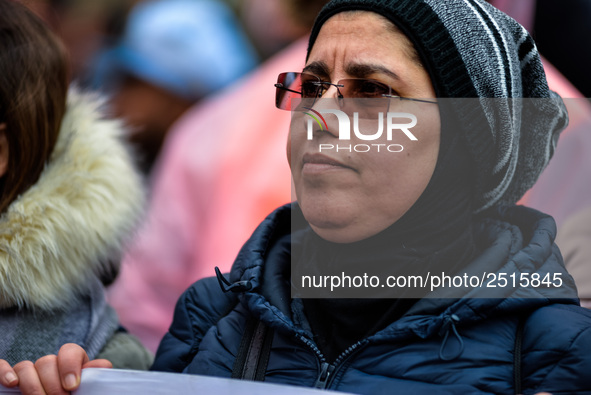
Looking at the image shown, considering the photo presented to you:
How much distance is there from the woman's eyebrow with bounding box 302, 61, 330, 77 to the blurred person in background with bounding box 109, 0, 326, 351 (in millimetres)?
1201

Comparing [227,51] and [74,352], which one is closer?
[74,352]

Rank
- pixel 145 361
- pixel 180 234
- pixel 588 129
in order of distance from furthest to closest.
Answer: pixel 180 234 → pixel 588 129 → pixel 145 361

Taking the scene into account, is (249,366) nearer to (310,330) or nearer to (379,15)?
(310,330)

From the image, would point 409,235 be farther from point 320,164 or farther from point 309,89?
point 309,89

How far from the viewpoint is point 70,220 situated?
6.47ft

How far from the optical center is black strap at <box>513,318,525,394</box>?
1.39 m

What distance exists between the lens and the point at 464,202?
1630mm

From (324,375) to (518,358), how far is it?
0.38m

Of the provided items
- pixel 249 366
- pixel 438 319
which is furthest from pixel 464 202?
pixel 249 366

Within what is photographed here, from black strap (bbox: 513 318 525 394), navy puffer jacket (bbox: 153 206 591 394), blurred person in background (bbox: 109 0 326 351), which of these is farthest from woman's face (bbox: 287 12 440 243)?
blurred person in background (bbox: 109 0 326 351)

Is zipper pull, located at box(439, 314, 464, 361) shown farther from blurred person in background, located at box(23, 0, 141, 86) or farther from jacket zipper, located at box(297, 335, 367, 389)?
blurred person in background, located at box(23, 0, 141, 86)

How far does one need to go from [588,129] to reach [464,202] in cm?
87

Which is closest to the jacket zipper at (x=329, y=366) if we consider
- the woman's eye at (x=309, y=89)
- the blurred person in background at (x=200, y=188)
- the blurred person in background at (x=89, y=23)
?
the woman's eye at (x=309, y=89)

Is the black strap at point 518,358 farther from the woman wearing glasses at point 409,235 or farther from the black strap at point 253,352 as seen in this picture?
the black strap at point 253,352
